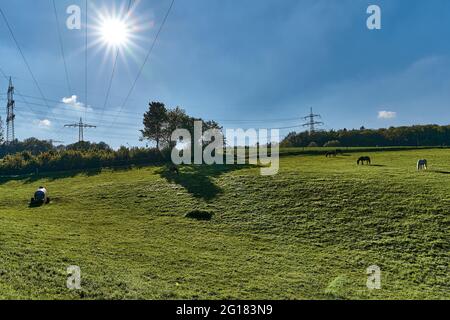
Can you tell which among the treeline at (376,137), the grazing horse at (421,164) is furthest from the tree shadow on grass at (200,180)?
the treeline at (376,137)

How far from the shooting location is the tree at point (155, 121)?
279 feet

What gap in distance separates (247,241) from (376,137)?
96.6 metres

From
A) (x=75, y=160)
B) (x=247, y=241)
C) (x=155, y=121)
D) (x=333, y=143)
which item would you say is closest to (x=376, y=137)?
(x=333, y=143)

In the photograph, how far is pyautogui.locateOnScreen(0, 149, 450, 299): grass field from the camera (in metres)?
11.3

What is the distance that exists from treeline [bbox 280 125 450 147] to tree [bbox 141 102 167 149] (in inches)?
1490

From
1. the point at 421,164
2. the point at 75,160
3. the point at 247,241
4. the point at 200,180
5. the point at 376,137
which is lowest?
the point at 247,241

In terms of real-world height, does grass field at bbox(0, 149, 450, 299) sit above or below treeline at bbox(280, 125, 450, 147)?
below

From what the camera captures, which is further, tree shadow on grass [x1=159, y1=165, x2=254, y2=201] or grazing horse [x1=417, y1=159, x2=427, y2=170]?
grazing horse [x1=417, y1=159, x2=427, y2=170]

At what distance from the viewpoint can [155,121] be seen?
A: 8512cm

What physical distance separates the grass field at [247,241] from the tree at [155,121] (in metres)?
52.8

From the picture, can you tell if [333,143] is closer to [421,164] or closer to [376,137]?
[376,137]

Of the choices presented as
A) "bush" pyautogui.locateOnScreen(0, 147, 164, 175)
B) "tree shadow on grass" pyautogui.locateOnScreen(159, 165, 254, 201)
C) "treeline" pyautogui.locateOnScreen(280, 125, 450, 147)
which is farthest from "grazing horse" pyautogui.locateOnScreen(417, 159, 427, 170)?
"treeline" pyautogui.locateOnScreen(280, 125, 450, 147)

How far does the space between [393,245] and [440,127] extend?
105 m

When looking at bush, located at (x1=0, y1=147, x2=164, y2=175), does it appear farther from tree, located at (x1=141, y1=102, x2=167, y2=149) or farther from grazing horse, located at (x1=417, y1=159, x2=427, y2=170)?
grazing horse, located at (x1=417, y1=159, x2=427, y2=170)
